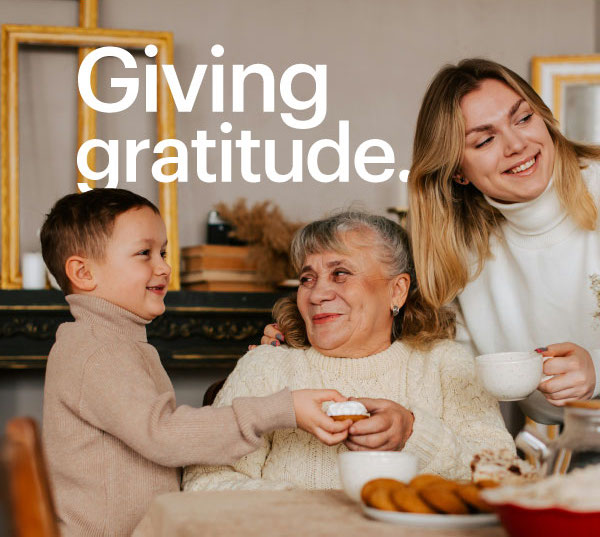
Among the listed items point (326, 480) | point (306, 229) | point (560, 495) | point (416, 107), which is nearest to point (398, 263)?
point (306, 229)

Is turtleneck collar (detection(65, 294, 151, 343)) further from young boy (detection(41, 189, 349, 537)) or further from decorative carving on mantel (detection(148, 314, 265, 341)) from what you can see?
decorative carving on mantel (detection(148, 314, 265, 341))

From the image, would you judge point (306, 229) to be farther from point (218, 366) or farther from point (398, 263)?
point (218, 366)

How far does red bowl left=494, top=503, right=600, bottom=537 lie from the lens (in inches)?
36.3

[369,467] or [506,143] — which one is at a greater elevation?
[506,143]

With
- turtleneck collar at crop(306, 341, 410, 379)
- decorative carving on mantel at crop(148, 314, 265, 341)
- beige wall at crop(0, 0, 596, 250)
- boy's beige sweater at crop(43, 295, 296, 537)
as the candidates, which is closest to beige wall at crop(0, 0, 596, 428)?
beige wall at crop(0, 0, 596, 250)

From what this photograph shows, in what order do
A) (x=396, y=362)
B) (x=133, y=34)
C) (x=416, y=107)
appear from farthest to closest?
(x=416, y=107) < (x=133, y=34) < (x=396, y=362)

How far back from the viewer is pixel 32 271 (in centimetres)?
340

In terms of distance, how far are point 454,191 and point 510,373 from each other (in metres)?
0.96

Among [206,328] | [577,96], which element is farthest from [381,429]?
[577,96]

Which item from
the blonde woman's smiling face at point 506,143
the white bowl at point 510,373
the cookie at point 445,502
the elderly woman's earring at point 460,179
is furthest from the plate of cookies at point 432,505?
the elderly woman's earring at point 460,179

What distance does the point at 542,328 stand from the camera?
2295 mm

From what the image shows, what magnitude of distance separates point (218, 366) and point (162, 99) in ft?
3.90

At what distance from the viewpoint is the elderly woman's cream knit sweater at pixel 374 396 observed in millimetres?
1844

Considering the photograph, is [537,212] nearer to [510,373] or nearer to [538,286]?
[538,286]
